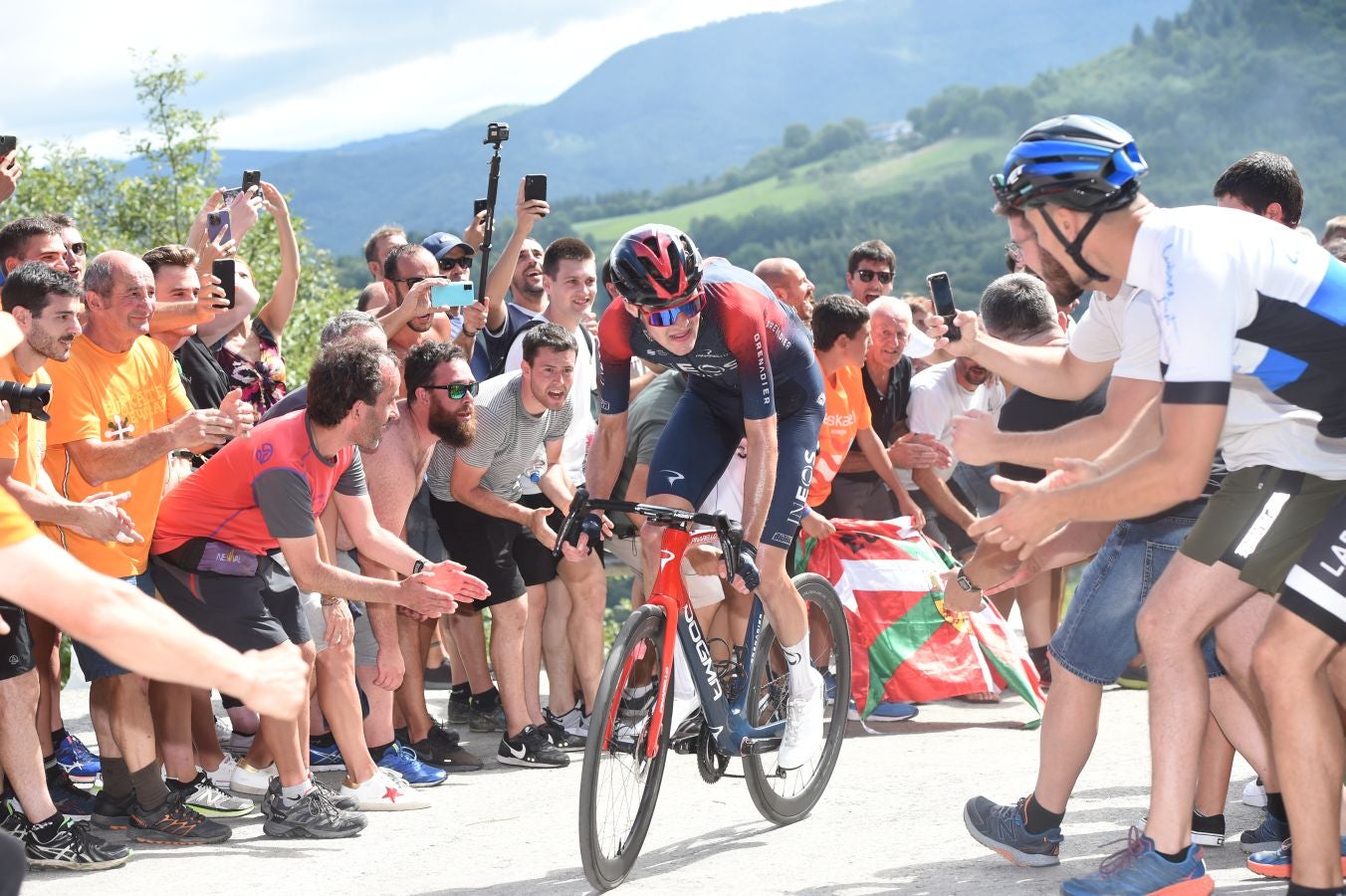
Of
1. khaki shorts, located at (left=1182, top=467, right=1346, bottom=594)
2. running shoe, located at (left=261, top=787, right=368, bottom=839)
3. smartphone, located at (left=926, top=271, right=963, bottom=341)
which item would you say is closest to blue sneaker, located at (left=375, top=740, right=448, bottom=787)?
running shoe, located at (left=261, top=787, right=368, bottom=839)

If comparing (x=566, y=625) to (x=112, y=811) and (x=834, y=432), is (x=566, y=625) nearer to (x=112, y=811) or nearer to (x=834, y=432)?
(x=834, y=432)

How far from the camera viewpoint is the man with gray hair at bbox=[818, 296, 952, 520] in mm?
8469

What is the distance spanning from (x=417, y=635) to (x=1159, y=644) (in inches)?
169

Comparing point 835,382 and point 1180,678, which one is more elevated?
point 835,382

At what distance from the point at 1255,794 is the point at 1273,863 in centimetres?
102

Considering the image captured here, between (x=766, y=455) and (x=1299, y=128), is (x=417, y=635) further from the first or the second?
(x=1299, y=128)

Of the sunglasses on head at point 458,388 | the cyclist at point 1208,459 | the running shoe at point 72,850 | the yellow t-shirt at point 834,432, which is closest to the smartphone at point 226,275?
the sunglasses on head at point 458,388

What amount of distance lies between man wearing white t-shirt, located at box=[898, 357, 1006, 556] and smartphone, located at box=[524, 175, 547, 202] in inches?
102

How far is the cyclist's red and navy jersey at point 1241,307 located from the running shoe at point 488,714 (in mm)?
4905

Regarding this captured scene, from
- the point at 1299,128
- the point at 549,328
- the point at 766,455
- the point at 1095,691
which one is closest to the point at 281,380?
the point at 549,328

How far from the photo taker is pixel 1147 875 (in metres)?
4.14

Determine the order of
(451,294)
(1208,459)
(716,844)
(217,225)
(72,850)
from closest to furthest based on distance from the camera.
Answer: (1208,459) < (72,850) < (716,844) < (217,225) < (451,294)

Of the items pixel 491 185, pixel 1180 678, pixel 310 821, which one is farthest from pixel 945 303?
pixel 491 185

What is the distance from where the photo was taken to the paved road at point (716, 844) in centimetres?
489
